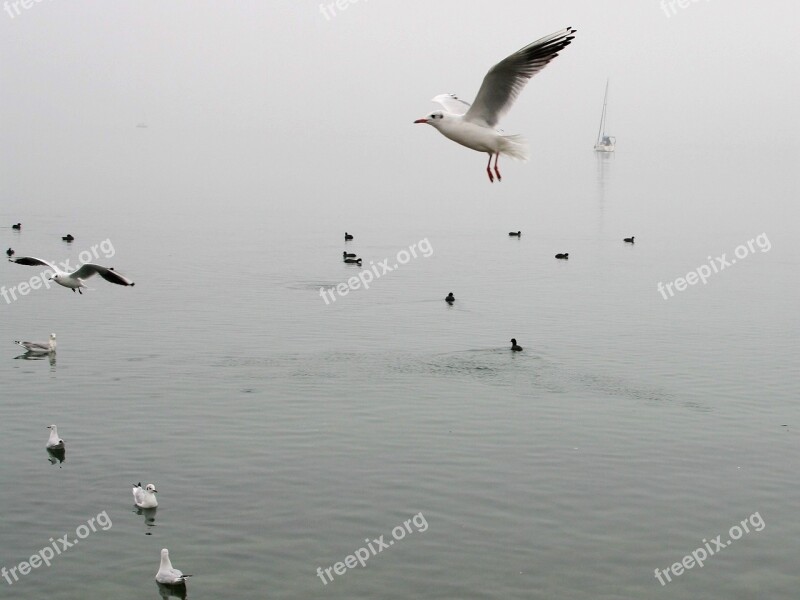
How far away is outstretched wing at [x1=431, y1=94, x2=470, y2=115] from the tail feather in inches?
87.6

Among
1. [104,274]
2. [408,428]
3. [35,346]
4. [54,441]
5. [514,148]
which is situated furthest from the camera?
[35,346]

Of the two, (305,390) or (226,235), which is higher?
(226,235)

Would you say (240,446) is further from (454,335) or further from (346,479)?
(454,335)

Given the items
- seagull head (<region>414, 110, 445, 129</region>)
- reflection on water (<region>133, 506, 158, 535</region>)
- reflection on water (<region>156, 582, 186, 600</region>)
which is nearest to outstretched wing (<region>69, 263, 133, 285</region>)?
reflection on water (<region>133, 506, 158, 535</region>)

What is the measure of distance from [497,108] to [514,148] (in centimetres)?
55

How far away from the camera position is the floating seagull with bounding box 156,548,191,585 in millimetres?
23281

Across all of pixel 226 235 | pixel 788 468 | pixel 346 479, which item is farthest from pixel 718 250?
pixel 346 479

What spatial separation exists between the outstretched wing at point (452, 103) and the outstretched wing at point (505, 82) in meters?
2.03

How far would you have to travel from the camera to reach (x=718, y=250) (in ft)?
286

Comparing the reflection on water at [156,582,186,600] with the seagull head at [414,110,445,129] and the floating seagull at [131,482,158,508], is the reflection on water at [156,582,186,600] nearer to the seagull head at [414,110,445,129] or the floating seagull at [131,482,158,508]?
the floating seagull at [131,482,158,508]

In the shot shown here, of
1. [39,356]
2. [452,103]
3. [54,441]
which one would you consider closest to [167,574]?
[54,441]

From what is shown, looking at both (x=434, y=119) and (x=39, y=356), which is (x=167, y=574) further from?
(x=39, y=356)

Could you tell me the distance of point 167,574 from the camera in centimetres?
2328

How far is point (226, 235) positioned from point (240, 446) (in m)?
57.5
